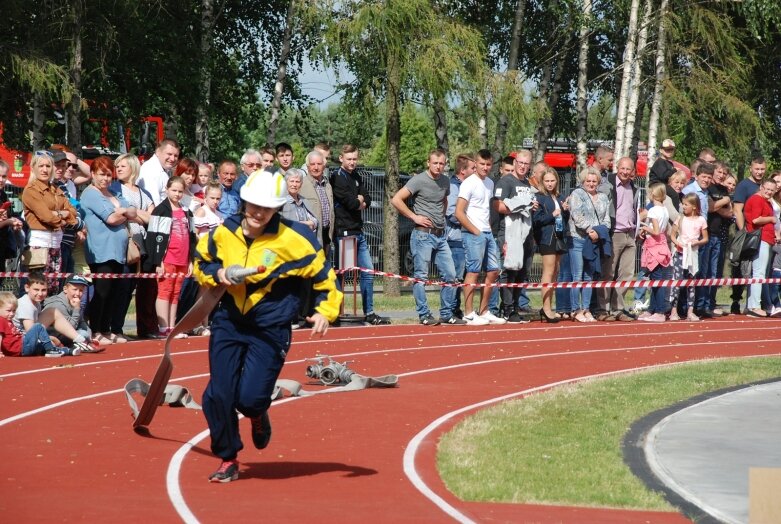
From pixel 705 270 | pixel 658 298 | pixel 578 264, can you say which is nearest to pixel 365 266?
pixel 578 264

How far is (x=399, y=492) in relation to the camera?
333 inches

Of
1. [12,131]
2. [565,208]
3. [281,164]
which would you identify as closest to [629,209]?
[565,208]

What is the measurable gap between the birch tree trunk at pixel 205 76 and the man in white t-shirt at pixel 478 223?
1081cm

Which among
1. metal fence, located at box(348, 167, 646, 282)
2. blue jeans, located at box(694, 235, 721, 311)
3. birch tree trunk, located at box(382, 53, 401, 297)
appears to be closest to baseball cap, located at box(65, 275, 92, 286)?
birch tree trunk, located at box(382, 53, 401, 297)

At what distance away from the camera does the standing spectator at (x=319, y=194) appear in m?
17.9

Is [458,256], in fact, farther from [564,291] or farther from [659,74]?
[659,74]

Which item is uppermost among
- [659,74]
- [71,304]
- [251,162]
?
[659,74]

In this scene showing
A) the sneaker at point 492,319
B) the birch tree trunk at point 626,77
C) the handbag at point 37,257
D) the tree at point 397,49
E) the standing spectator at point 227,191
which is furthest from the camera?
the birch tree trunk at point 626,77

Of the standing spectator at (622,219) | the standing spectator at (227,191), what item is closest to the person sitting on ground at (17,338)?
the standing spectator at (227,191)

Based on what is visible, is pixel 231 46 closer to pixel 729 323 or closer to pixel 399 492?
pixel 729 323

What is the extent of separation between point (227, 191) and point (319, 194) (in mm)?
1294

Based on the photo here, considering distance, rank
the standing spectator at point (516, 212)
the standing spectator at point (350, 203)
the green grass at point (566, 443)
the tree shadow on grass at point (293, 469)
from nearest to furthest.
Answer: the green grass at point (566, 443) < the tree shadow on grass at point (293, 469) < the standing spectator at point (350, 203) < the standing spectator at point (516, 212)

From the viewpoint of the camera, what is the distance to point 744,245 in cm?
2102

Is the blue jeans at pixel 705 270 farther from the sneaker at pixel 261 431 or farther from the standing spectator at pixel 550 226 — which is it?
the sneaker at pixel 261 431
